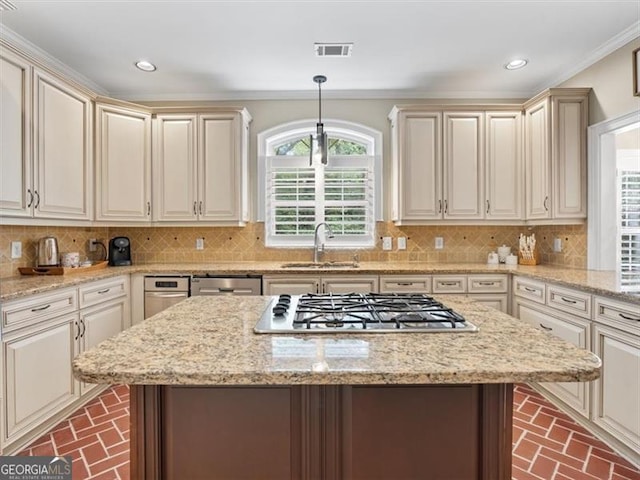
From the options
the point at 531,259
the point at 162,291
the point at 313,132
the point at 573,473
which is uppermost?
the point at 313,132

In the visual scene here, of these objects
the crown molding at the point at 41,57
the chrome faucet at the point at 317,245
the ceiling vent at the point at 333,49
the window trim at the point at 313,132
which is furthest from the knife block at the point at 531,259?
the crown molding at the point at 41,57

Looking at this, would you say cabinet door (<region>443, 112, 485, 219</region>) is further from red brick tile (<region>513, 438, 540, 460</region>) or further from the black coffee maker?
the black coffee maker

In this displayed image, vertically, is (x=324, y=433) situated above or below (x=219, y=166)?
below

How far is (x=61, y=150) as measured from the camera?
2838 mm

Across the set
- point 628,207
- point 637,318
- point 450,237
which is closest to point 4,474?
point 637,318

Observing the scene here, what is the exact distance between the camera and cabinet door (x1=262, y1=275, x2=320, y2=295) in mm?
3240

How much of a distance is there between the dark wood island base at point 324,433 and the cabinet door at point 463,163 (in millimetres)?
2633

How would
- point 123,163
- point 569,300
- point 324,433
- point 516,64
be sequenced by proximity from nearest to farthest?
point 324,433 < point 569,300 < point 516,64 < point 123,163

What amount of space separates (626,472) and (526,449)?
1.58 feet

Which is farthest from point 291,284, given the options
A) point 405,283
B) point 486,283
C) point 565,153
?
point 565,153

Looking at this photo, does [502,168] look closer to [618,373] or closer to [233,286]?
[618,373]

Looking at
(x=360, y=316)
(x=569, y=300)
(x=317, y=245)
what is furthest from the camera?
(x=317, y=245)

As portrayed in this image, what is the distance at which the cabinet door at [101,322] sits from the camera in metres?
2.71

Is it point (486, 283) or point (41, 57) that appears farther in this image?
point (486, 283)
